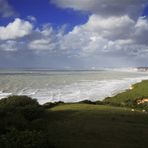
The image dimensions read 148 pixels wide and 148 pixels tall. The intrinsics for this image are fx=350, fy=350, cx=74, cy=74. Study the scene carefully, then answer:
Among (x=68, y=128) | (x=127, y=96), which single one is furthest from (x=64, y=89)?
(x=68, y=128)

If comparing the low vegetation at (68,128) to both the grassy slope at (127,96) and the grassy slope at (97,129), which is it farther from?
the grassy slope at (127,96)

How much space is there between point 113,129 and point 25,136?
17.4ft

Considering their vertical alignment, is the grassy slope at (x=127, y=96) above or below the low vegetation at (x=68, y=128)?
below

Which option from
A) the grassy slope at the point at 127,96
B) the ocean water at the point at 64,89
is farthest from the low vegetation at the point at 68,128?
the ocean water at the point at 64,89

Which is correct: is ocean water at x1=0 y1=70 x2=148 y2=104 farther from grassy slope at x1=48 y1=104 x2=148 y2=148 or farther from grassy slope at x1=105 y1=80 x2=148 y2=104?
grassy slope at x1=48 y1=104 x2=148 y2=148

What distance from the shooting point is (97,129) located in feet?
52.4

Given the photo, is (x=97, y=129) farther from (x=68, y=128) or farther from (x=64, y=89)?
(x=64, y=89)

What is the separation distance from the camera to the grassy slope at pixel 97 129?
14188 millimetres

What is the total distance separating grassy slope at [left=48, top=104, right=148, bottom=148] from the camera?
14.2 metres

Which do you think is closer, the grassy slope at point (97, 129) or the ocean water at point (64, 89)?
the grassy slope at point (97, 129)

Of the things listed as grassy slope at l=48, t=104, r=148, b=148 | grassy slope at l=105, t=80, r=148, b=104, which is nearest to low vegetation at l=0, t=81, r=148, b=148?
grassy slope at l=48, t=104, r=148, b=148

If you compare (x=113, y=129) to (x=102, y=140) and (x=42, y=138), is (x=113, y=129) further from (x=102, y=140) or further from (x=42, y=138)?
(x=42, y=138)

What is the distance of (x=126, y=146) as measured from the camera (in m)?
13.9

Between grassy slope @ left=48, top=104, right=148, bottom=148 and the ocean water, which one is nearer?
grassy slope @ left=48, top=104, right=148, bottom=148
